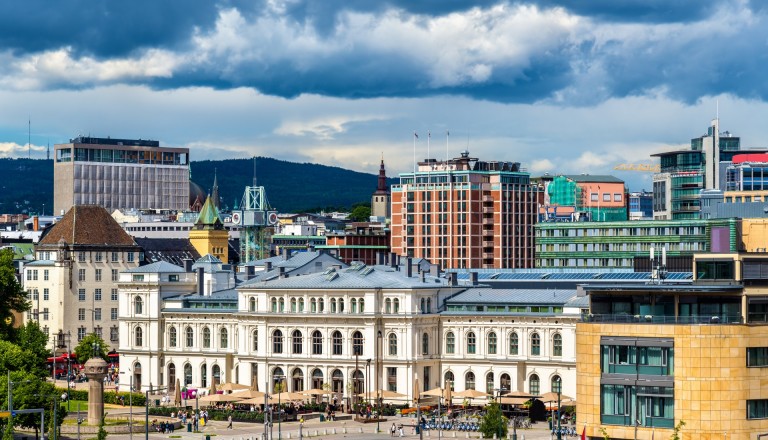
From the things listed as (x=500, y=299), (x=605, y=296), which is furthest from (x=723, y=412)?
(x=500, y=299)

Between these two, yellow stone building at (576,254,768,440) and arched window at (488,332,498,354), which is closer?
yellow stone building at (576,254,768,440)

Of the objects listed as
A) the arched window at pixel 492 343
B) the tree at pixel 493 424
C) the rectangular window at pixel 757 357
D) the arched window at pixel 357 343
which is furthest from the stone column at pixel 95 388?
the rectangular window at pixel 757 357


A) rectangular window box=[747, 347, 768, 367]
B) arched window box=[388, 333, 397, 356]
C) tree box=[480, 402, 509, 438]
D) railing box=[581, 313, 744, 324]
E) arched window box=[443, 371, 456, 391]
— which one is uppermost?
railing box=[581, 313, 744, 324]

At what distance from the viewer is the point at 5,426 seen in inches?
5802

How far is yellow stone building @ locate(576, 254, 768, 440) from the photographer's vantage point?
112m

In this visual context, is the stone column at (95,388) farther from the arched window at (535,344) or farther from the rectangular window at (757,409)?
the rectangular window at (757,409)

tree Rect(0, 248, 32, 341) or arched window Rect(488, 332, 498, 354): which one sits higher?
tree Rect(0, 248, 32, 341)

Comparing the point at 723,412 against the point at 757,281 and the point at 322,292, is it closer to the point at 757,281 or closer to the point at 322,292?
the point at 757,281

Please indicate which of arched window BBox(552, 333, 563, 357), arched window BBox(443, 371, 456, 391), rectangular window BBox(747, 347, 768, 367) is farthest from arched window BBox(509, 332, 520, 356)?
rectangular window BBox(747, 347, 768, 367)

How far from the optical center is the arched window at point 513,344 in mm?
192500

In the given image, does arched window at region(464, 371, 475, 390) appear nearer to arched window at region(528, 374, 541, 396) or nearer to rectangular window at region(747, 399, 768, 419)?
arched window at region(528, 374, 541, 396)

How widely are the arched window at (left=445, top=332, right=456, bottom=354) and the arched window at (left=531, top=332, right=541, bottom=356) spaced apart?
33.2ft

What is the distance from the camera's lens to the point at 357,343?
198 m

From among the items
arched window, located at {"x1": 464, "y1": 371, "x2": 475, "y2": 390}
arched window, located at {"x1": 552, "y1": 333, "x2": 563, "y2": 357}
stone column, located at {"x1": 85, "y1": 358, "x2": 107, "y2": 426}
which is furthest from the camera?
arched window, located at {"x1": 464, "y1": 371, "x2": 475, "y2": 390}
